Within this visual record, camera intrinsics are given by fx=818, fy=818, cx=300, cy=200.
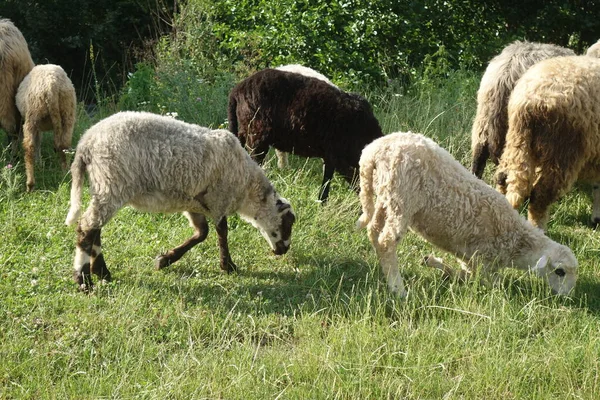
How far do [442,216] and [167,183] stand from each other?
203cm

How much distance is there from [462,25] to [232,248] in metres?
6.99

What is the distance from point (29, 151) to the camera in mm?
7605

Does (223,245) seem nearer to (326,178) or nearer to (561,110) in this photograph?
(326,178)

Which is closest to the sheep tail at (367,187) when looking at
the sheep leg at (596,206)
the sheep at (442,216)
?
the sheep at (442,216)

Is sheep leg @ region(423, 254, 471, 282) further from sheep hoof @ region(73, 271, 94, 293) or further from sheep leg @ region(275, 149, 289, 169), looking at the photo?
sheep hoof @ region(73, 271, 94, 293)

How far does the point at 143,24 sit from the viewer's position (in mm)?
13664

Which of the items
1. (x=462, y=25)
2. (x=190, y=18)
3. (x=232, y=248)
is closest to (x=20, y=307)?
(x=232, y=248)

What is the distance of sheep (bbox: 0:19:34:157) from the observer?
26.3ft

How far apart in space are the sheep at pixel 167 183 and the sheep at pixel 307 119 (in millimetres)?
1134

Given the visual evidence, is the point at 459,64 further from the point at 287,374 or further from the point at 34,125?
the point at 287,374

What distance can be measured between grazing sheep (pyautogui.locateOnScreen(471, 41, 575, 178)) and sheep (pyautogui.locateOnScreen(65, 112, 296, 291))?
2.20 metres

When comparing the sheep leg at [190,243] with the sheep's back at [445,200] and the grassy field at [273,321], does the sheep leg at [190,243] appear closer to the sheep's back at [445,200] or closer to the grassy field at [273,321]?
the grassy field at [273,321]

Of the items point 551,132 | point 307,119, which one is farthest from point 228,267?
point 551,132

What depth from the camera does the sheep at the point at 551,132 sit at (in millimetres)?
6520
